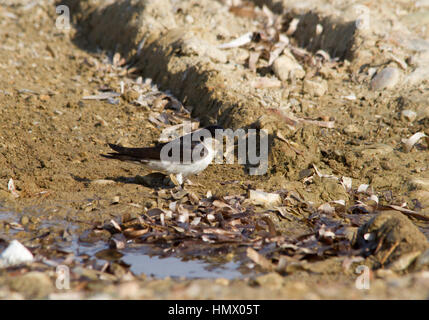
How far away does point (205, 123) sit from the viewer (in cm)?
707

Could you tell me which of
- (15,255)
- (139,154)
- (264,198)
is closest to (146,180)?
(139,154)

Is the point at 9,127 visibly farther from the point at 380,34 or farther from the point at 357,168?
the point at 380,34

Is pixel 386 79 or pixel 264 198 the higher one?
pixel 386 79

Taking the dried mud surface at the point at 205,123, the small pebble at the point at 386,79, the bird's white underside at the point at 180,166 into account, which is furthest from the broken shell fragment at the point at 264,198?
the small pebble at the point at 386,79

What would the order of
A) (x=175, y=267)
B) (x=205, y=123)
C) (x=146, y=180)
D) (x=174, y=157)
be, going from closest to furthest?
(x=175, y=267)
(x=174, y=157)
(x=146, y=180)
(x=205, y=123)

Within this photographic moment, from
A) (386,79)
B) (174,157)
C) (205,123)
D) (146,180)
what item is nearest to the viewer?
(174,157)

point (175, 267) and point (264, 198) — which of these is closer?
point (175, 267)

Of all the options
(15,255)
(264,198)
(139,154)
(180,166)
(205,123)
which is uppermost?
(205,123)

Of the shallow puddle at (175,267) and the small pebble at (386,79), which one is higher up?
the small pebble at (386,79)

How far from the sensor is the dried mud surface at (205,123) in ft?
12.5

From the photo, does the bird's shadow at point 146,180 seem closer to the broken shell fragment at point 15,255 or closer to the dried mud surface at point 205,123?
the dried mud surface at point 205,123

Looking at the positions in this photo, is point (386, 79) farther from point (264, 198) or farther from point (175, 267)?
point (175, 267)

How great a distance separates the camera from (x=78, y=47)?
9.81m
